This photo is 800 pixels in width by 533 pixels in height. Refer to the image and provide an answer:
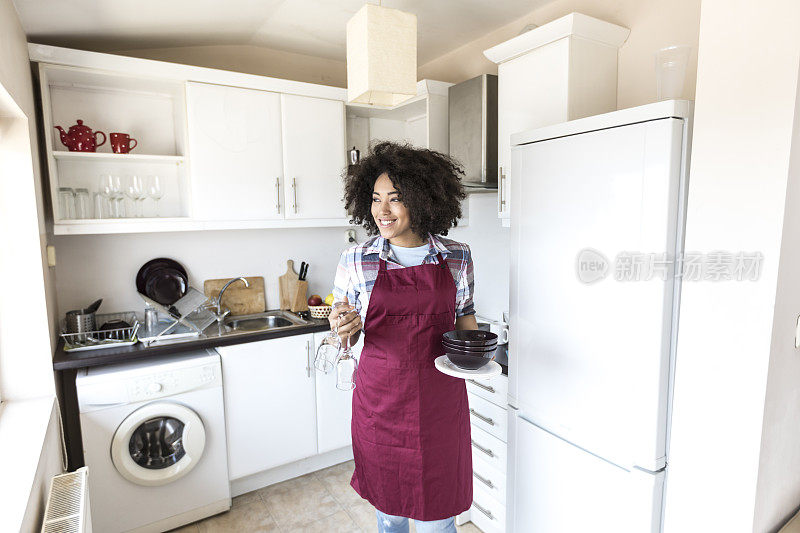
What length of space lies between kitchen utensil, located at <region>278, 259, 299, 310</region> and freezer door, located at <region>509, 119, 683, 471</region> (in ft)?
5.58

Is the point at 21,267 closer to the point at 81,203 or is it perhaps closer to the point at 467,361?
the point at 81,203

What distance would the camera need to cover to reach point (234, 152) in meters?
2.63

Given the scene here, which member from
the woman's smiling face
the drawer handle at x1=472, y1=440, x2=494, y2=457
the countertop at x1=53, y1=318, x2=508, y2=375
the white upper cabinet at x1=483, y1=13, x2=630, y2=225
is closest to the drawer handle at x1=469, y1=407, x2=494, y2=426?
the drawer handle at x1=472, y1=440, x2=494, y2=457

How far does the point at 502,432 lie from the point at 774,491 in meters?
0.95

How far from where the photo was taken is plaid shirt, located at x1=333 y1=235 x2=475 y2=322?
5.21ft

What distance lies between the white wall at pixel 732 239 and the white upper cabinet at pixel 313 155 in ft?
6.74

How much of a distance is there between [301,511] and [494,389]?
4.11 feet

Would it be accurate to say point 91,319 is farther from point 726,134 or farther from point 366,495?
point 726,134

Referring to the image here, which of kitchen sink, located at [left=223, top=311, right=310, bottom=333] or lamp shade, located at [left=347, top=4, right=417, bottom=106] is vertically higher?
lamp shade, located at [left=347, top=4, right=417, bottom=106]

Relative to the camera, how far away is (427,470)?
5.01 ft

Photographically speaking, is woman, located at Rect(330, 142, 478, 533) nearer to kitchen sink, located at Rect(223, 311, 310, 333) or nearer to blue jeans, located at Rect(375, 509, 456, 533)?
blue jeans, located at Rect(375, 509, 456, 533)

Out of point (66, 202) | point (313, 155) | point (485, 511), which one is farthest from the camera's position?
point (313, 155)

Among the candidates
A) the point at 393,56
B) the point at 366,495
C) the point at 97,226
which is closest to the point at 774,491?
the point at 366,495

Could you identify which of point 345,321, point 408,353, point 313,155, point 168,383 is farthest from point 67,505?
point 313,155
